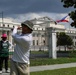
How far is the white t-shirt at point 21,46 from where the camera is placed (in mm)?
6348

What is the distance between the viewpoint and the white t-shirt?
635 cm

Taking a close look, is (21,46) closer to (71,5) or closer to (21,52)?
(21,52)

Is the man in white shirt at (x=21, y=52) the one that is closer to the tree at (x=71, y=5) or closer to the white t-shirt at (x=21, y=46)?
the white t-shirt at (x=21, y=46)

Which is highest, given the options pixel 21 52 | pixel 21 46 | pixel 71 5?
pixel 71 5

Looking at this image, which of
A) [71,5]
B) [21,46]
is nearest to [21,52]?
[21,46]

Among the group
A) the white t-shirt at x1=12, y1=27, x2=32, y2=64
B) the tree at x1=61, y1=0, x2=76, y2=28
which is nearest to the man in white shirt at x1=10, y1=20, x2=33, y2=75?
the white t-shirt at x1=12, y1=27, x2=32, y2=64

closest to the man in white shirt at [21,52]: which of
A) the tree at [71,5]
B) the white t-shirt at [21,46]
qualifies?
the white t-shirt at [21,46]

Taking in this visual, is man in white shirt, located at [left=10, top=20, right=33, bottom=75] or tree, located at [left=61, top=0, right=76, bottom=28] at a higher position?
tree, located at [left=61, top=0, right=76, bottom=28]

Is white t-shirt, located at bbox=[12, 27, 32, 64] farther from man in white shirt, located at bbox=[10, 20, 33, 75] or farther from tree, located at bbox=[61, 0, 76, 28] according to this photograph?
tree, located at bbox=[61, 0, 76, 28]

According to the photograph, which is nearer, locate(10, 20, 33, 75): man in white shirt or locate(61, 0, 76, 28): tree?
locate(10, 20, 33, 75): man in white shirt

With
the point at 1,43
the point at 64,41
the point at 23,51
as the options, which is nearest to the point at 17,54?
the point at 23,51

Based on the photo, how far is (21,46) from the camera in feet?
21.0

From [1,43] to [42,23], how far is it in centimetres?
12378

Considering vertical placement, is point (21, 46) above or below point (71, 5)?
below
